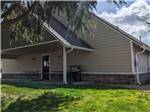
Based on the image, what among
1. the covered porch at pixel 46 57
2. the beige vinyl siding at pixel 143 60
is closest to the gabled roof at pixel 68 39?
the covered porch at pixel 46 57

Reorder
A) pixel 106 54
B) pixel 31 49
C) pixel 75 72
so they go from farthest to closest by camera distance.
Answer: pixel 31 49, pixel 75 72, pixel 106 54

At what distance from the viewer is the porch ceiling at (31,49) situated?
55.9ft

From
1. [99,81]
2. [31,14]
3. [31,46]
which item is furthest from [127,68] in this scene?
[31,14]

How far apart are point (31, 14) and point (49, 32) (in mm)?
6259

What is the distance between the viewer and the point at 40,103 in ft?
27.1

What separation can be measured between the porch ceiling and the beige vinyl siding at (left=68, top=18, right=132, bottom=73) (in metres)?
1.85

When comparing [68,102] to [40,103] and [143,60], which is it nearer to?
[40,103]

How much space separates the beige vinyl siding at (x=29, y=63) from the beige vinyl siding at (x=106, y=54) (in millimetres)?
1357

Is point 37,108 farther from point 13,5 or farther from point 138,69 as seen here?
point 138,69

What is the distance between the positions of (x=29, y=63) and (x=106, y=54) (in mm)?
7774

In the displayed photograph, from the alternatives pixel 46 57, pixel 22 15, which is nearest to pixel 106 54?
pixel 46 57

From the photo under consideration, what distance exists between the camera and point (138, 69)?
16.4 meters

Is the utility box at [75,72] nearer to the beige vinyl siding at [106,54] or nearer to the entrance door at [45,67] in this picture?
the beige vinyl siding at [106,54]

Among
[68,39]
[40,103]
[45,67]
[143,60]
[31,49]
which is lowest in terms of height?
[40,103]
